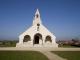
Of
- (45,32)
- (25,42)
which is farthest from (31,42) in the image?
(45,32)

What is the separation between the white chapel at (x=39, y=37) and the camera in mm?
36562

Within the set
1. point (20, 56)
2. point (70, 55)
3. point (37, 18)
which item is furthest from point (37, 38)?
point (20, 56)

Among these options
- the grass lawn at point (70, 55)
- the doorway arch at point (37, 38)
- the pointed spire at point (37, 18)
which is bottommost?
the grass lawn at point (70, 55)

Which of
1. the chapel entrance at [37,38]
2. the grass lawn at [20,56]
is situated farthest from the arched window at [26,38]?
the grass lawn at [20,56]

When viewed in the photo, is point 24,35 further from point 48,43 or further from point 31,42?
point 48,43

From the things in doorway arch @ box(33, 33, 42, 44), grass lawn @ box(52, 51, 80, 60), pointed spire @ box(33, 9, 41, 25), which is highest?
pointed spire @ box(33, 9, 41, 25)

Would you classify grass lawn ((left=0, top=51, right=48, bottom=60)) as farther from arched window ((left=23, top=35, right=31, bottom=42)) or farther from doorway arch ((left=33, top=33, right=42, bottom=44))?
doorway arch ((left=33, top=33, right=42, bottom=44))

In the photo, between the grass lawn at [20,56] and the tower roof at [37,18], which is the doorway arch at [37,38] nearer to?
the tower roof at [37,18]

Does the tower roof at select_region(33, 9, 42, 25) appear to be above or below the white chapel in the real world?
above

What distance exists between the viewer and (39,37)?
126 feet

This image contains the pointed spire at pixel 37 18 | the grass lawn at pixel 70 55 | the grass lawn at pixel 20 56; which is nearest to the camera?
the grass lawn at pixel 20 56

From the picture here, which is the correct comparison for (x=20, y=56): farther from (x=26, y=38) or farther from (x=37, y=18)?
(x=37, y=18)

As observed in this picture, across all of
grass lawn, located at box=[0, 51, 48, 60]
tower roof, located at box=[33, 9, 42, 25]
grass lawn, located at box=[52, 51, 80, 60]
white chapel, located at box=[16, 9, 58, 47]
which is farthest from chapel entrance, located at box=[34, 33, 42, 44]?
grass lawn, located at box=[0, 51, 48, 60]

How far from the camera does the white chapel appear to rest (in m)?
36.6
